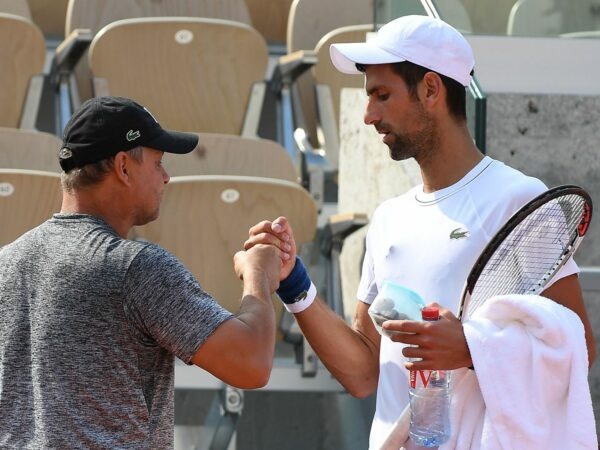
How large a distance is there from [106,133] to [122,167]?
72 millimetres

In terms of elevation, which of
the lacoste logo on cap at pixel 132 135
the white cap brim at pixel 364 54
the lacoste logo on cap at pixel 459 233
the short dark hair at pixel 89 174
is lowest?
the lacoste logo on cap at pixel 459 233

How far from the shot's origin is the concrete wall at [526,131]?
374cm

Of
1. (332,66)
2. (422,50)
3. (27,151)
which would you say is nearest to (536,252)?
(422,50)

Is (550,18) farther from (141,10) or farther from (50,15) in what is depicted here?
(50,15)

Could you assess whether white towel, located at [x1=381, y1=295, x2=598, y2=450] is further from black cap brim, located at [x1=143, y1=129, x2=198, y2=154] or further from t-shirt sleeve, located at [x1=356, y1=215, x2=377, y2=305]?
black cap brim, located at [x1=143, y1=129, x2=198, y2=154]

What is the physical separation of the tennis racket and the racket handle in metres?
0.26

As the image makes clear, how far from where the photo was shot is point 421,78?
2836 mm

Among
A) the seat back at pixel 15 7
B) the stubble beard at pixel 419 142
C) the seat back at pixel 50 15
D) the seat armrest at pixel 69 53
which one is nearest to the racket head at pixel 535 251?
the stubble beard at pixel 419 142

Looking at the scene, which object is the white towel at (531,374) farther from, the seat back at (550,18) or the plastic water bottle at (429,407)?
the seat back at (550,18)

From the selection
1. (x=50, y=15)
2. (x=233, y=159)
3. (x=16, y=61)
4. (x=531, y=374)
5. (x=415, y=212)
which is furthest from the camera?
(x=50, y=15)

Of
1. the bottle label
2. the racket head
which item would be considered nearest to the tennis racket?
the racket head

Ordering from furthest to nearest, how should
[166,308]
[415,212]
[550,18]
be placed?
[550,18]
[415,212]
[166,308]

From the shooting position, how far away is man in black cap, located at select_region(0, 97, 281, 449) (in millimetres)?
2256

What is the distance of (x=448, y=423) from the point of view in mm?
2484
